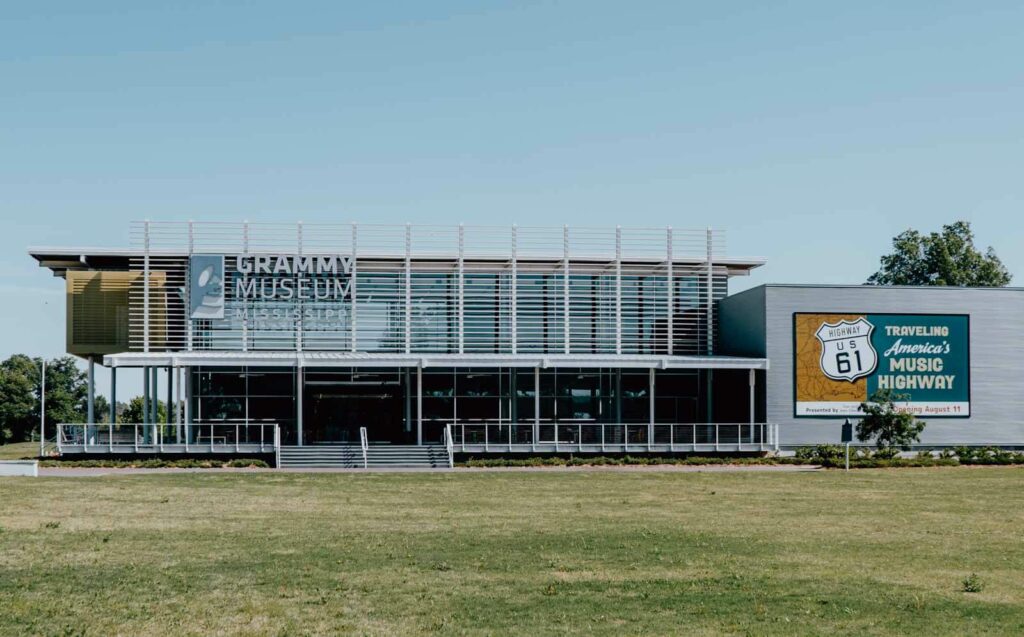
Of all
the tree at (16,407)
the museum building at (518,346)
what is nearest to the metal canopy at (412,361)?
the museum building at (518,346)

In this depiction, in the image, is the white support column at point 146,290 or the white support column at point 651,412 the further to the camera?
the white support column at point 146,290

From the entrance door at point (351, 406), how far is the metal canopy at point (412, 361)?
1178 millimetres

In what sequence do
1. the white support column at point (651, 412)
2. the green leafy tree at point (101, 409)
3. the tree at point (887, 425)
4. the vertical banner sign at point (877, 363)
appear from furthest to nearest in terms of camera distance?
the green leafy tree at point (101, 409), the vertical banner sign at point (877, 363), the white support column at point (651, 412), the tree at point (887, 425)

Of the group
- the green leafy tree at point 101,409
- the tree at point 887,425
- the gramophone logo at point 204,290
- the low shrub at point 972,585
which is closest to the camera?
the low shrub at point 972,585

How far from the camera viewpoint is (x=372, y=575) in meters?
17.4

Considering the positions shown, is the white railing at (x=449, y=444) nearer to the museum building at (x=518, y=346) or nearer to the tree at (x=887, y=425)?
the museum building at (x=518, y=346)

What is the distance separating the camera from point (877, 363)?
4834 centimetres

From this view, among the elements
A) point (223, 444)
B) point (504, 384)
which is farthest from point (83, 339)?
point (504, 384)

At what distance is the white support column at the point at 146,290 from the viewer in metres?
49.7

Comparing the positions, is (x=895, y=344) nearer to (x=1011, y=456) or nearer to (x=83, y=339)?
(x=1011, y=456)

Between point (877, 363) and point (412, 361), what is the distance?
1864 cm

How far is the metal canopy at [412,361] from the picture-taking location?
45875 mm

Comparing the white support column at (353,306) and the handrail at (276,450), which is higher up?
the white support column at (353,306)

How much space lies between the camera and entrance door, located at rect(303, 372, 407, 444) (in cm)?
4959
